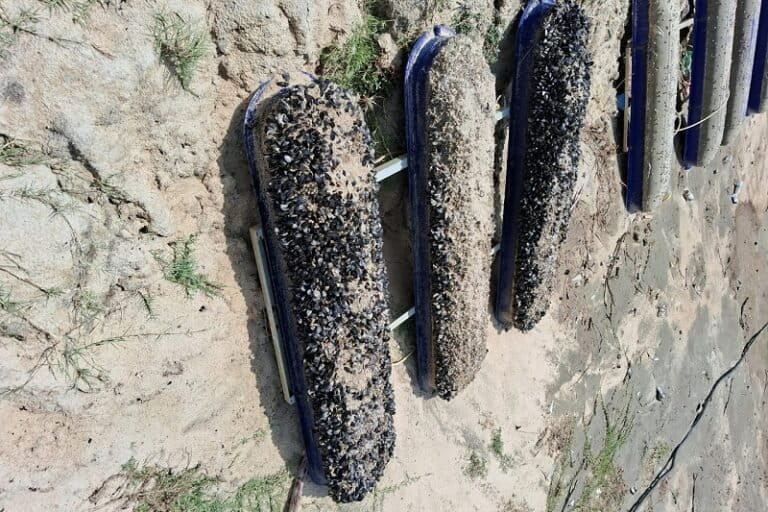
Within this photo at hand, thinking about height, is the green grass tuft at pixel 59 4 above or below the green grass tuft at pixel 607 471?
above

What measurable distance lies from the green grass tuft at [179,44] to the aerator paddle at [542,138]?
2.36 m

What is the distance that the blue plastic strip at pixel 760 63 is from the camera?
20.5ft

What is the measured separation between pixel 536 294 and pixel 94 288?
3.21 metres

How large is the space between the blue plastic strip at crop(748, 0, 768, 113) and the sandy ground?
6.58 feet

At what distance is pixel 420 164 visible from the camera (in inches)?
155

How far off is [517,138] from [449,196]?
0.98m

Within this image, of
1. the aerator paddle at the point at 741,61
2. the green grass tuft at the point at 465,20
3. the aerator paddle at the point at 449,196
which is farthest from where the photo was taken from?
the aerator paddle at the point at 741,61

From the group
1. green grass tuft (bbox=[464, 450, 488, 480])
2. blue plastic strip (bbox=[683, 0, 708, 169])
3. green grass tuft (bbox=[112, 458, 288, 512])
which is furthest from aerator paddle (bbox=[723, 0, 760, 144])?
green grass tuft (bbox=[112, 458, 288, 512])

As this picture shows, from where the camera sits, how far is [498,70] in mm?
4527

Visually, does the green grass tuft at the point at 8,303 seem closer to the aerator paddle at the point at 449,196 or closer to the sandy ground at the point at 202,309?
the sandy ground at the point at 202,309

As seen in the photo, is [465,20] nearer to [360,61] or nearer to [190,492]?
[360,61]

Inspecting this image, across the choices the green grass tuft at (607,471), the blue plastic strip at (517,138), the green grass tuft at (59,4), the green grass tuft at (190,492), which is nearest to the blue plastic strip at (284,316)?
the green grass tuft at (190,492)

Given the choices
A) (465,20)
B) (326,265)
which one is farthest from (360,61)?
(326,265)

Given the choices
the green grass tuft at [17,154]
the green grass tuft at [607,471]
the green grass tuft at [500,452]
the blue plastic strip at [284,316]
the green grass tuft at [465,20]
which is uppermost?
the green grass tuft at [465,20]
